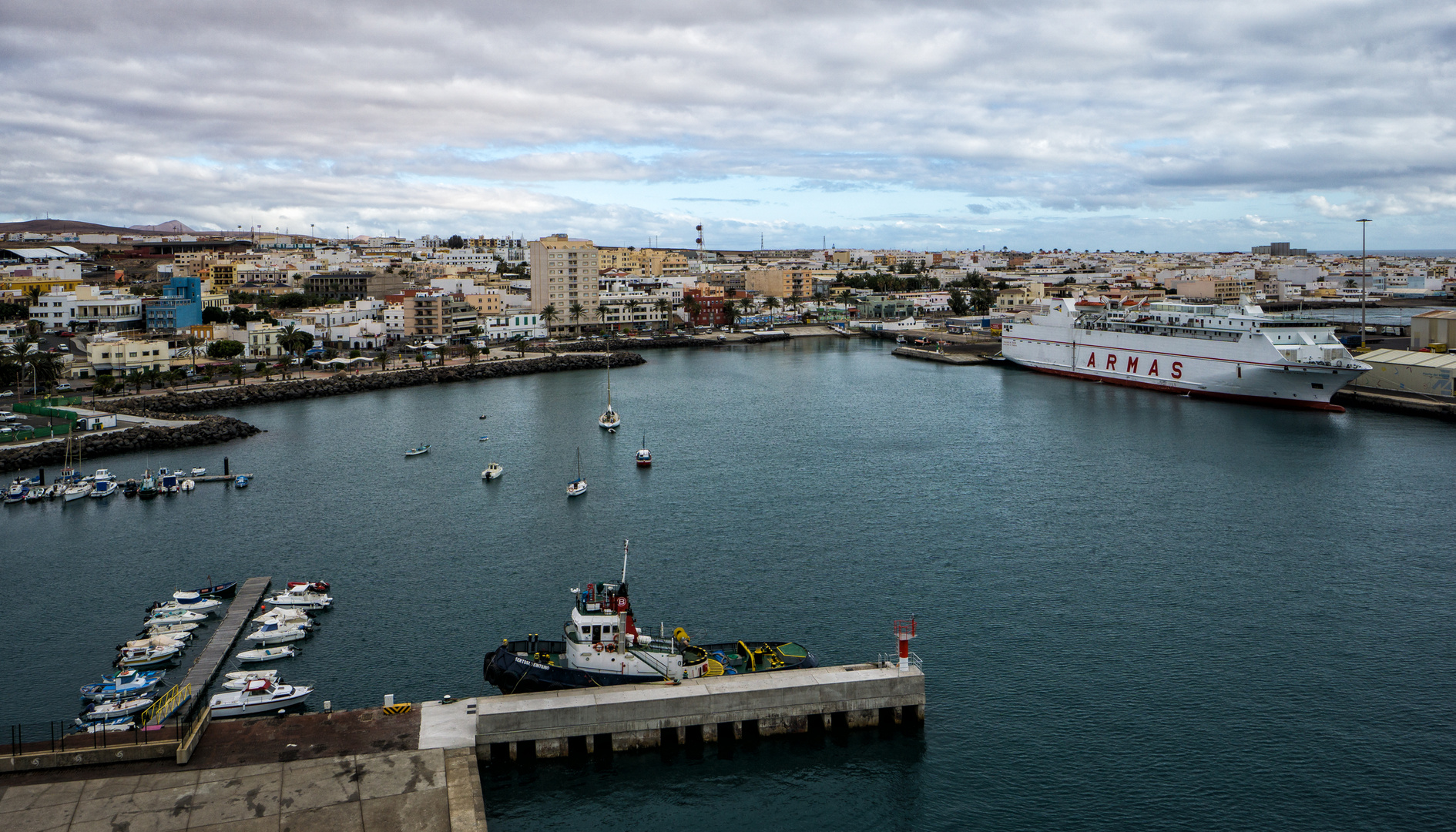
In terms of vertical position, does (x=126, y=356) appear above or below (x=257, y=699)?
above

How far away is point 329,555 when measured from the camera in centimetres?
1617

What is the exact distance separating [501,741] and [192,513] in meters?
12.7

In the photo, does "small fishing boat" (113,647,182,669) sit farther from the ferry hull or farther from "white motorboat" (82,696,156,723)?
the ferry hull

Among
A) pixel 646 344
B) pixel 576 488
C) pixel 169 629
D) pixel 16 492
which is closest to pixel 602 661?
pixel 169 629

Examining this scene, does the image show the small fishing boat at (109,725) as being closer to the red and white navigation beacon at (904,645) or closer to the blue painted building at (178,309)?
the red and white navigation beacon at (904,645)

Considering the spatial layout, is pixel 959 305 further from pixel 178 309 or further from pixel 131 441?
pixel 131 441

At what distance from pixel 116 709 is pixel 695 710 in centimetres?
620

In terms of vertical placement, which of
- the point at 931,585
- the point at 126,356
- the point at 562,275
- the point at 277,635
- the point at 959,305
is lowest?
the point at 277,635

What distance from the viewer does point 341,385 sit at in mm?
35625

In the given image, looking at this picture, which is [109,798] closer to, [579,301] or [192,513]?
[192,513]

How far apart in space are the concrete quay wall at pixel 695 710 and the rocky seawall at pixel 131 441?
18832 mm

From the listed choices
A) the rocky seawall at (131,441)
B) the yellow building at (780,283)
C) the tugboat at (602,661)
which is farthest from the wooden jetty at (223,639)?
the yellow building at (780,283)

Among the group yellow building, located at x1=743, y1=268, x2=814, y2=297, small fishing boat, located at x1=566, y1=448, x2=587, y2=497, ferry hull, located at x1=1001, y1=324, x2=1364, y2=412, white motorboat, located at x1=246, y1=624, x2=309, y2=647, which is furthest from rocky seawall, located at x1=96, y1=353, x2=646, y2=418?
yellow building, located at x1=743, y1=268, x2=814, y2=297

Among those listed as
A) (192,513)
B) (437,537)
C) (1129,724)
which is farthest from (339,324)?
(1129,724)
